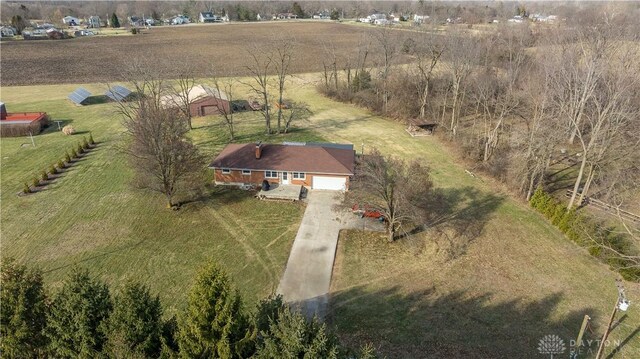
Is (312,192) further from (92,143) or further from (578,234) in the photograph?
(92,143)

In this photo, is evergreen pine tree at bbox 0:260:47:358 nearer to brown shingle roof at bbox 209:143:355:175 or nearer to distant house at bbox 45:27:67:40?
brown shingle roof at bbox 209:143:355:175

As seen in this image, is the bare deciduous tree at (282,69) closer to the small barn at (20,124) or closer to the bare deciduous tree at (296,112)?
the bare deciduous tree at (296,112)

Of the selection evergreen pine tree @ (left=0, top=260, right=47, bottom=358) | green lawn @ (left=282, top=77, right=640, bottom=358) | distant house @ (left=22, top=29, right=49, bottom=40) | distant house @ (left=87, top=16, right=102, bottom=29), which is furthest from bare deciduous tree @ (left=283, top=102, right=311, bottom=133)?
distant house @ (left=87, top=16, right=102, bottom=29)

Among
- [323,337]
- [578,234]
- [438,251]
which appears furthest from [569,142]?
[323,337]

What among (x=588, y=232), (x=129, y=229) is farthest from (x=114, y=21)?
(x=588, y=232)

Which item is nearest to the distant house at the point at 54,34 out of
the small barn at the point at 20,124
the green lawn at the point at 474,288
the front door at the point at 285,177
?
the small barn at the point at 20,124

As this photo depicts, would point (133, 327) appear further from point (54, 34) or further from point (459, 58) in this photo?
point (54, 34)
